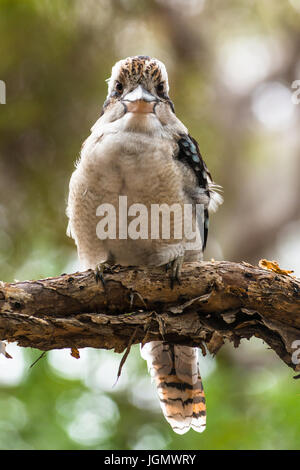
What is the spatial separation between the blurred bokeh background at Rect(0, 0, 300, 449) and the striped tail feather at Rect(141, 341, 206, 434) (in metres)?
0.55

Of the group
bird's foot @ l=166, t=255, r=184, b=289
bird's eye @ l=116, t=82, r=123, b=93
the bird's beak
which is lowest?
bird's foot @ l=166, t=255, r=184, b=289

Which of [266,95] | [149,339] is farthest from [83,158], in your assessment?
[266,95]

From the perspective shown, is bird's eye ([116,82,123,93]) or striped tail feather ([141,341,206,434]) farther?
striped tail feather ([141,341,206,434])

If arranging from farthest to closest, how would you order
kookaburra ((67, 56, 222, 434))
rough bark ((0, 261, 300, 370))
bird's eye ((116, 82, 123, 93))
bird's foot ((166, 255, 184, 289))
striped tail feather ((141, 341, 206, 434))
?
striped tail feather ((141, 341, 206, 434)) → bird's eye ((116, 82, 123, 93)) → kookaburra ((67, 56, 222, 434)) → bird's foot ((166, 255, 184, 289)) → rough bark ((0, 261, 300, 370))

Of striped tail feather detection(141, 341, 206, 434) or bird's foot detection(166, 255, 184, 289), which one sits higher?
bird's foot detection(166, 255, 184, 289)

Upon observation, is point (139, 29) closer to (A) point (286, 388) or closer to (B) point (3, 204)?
(B) point (3, 204)

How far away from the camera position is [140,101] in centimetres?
320

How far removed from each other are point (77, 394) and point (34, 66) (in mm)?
2473

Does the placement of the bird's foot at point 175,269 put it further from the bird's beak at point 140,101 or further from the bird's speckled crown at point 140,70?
the bird's speckled crown at point 140,70

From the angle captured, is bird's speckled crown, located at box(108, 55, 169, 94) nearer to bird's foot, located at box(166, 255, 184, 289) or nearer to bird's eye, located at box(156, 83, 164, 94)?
bird's eye, located at box(156, 83, 164, 94)

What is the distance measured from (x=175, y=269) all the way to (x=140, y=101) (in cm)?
88

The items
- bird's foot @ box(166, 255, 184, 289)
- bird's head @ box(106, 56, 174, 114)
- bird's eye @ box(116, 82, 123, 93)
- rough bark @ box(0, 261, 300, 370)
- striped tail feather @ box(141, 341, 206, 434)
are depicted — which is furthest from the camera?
striped tail feather @ box(141, 341, 206, 434)

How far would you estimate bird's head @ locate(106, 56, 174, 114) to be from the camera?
3.22 metres

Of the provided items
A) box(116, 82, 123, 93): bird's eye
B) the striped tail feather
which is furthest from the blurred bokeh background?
box(116, 82, 123, 93): bird's eye
